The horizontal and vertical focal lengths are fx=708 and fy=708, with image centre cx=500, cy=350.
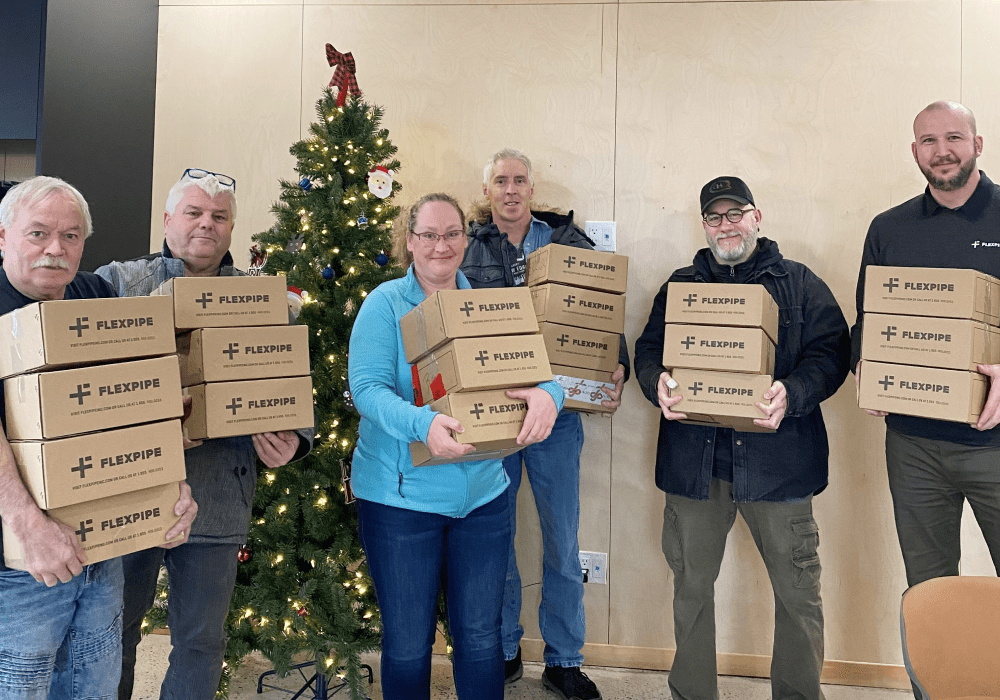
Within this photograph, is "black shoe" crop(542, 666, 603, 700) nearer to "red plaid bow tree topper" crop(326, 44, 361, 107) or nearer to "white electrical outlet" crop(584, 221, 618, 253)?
"white electrical outlet" crop(584, 221, 618, 253)

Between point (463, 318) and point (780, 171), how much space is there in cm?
202

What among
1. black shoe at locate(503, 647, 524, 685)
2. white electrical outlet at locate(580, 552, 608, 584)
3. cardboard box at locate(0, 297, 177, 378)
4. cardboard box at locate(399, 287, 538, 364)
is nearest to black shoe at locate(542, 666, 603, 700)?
black shoe at locate(503, 647, 524, 685)

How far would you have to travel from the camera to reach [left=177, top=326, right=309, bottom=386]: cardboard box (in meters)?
1.76

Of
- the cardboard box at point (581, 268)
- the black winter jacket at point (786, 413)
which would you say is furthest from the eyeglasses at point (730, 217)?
the cardboard box at point (581, 268)

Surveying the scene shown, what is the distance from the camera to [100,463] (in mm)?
1458

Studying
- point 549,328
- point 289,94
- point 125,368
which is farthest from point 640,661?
point 289,94

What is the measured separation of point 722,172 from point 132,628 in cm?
→ 284

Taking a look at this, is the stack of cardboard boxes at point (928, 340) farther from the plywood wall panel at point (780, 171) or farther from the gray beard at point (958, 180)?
the plywood wall panel at point (780, 171)

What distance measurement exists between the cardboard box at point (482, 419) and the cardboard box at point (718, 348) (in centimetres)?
67

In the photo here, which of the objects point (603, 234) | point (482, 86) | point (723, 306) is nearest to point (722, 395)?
point (723, 306)

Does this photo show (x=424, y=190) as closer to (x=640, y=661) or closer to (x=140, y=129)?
(x=140, y=129)

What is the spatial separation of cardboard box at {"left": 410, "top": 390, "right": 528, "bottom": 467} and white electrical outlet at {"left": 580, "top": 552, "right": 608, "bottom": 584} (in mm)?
1579

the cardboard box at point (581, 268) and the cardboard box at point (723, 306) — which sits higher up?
the cardboard box at point (581, 268)

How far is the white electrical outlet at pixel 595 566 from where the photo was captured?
3254 mm
